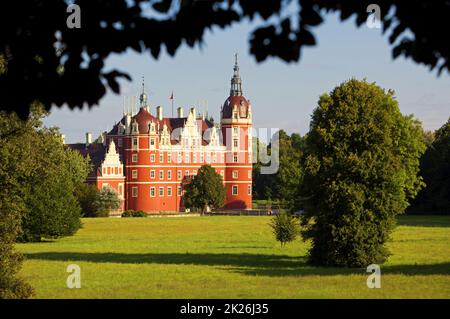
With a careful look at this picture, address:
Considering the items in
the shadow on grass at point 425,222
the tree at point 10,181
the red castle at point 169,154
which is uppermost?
the red castle at point 169,154

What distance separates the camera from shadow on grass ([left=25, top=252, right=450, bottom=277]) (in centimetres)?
2903

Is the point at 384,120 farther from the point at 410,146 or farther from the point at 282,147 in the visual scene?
the point at 282,147

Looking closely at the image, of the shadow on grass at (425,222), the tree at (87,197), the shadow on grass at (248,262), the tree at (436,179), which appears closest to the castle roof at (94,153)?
the tree at (87,197)

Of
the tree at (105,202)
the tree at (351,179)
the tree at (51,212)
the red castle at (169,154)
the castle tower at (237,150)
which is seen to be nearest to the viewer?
the tree at (351,179)

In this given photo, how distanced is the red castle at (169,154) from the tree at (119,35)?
93.4m

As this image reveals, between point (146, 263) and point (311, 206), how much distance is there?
7.47m

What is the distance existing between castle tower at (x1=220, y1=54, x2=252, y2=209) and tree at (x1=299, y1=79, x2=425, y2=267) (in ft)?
248

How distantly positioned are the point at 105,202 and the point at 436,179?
116ft

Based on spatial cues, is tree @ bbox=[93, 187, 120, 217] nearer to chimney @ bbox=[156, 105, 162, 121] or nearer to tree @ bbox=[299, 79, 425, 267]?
chimney @ bbox=[156, 105, 162, 121]

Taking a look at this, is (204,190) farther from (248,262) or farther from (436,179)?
(248,262)

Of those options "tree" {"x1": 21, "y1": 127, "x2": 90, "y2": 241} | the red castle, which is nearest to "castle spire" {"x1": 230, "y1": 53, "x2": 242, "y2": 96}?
the red castle

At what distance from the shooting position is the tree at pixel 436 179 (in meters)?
82.9

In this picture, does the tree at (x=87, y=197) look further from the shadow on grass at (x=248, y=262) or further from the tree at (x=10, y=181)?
the tree at (x=10, y=181)

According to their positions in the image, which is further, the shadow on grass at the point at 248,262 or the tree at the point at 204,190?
the tree at the point at 204,190
